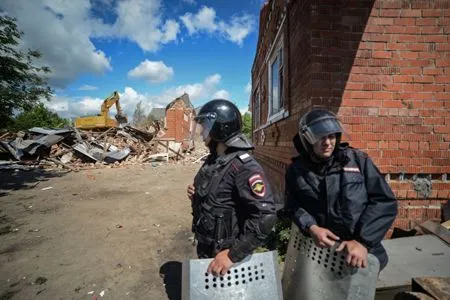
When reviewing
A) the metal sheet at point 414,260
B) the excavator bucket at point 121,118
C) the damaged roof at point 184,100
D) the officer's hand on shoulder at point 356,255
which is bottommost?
the metal sheet at point 414,260

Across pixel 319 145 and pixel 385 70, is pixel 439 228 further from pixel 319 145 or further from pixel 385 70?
pixel 319 145

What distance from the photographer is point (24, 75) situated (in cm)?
970

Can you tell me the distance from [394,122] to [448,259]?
1597mm

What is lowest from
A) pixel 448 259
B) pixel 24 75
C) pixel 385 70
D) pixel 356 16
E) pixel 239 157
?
pixel 448 259

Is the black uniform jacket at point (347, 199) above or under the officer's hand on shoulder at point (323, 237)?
above

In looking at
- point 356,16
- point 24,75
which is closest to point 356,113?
point 356,16

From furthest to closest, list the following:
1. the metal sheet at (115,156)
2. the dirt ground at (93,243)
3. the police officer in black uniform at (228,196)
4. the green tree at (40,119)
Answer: the green tree at (40,119), the metal sheet at (115,156), the dirt ground at (93,243), the police officer in black uniform at (228,196)

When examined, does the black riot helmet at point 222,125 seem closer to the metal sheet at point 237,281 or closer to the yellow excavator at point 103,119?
the metal sheet at point 237,281

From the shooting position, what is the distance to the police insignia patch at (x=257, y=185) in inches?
68.4

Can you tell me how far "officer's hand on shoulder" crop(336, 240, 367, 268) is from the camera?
4.74 ft

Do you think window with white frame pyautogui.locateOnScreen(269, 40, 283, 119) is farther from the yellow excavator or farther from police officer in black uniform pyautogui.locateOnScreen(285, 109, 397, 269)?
the yellow excavator

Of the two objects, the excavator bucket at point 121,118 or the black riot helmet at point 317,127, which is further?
the excavator bucket at point 121,118

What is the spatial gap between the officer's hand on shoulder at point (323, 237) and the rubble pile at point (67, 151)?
14705 millimetres

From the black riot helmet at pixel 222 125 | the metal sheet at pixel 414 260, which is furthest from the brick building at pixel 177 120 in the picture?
the black riot helmet at pixel 222 125
